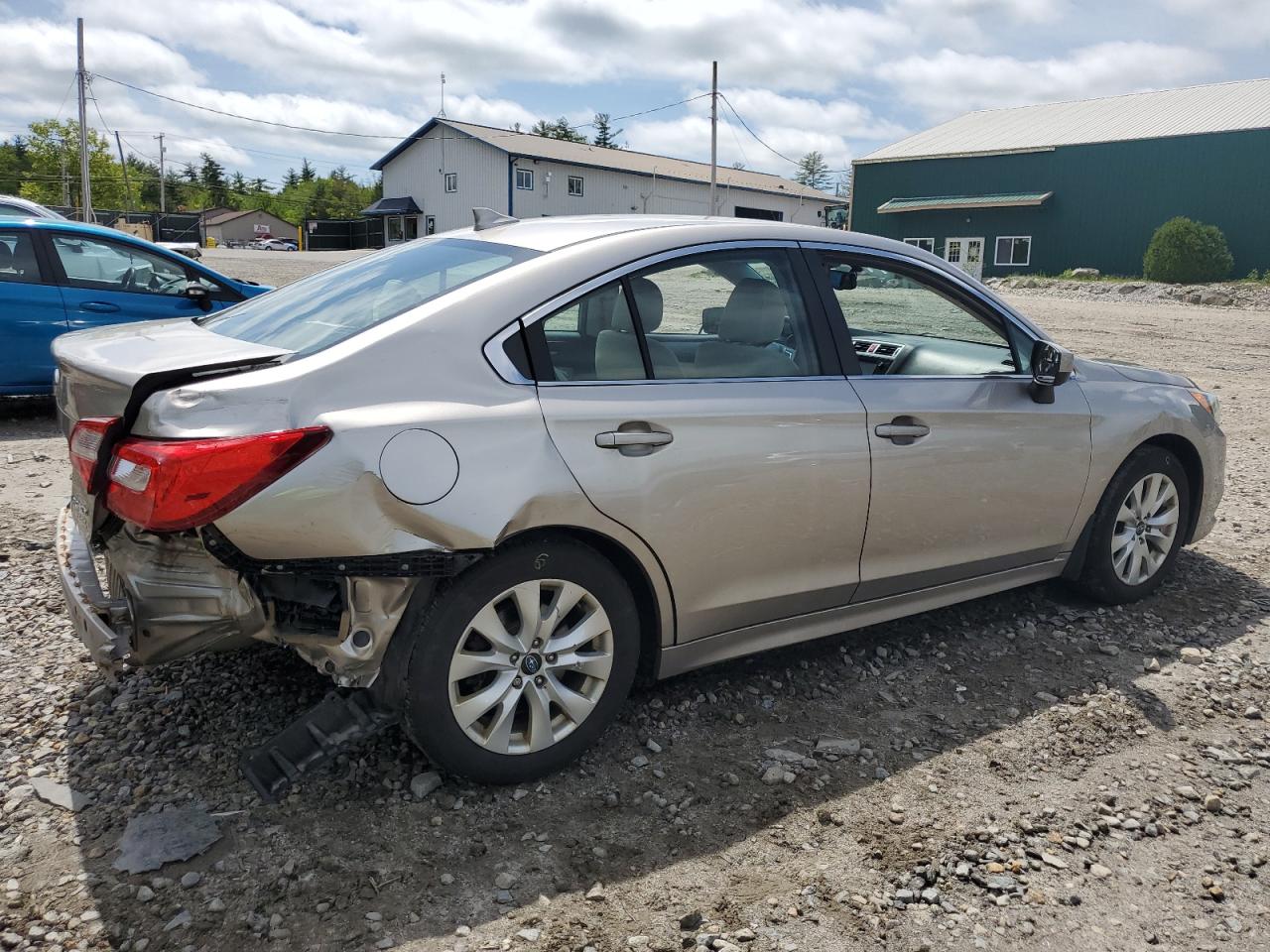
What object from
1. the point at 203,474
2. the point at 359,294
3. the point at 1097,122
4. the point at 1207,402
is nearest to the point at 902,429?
the point at 359,294

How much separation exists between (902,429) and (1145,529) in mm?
1795

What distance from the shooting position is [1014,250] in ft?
139

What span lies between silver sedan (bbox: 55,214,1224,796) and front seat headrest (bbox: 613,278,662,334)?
0.01 m

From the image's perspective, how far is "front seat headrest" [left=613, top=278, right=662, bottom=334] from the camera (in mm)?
3248

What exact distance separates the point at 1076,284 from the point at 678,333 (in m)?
32.3

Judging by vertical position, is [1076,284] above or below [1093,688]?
above

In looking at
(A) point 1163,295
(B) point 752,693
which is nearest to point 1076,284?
(A) point 1163,295

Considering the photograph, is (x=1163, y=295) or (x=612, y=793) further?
(x=1163, y=295)

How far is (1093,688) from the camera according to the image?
394cm

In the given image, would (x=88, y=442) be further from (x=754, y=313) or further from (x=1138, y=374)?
(x=1138, y=374)

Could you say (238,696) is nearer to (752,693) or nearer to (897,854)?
(752,693)

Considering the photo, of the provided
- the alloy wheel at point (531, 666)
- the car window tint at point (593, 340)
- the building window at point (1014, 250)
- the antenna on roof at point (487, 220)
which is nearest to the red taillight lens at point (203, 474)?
the alloy wheel at point (531, 666)

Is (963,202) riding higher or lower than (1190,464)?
higher

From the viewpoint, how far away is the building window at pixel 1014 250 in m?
41.8
